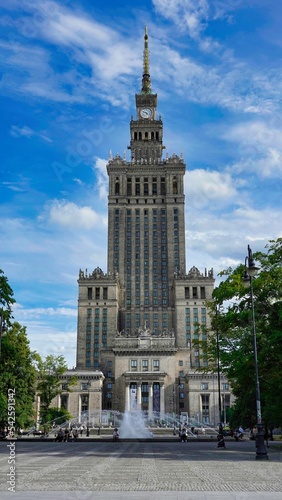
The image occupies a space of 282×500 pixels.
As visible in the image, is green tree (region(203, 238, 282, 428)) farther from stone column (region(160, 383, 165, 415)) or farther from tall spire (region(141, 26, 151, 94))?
tall spire (region(141, 26, 151, 94))

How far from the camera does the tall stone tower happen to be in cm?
13012

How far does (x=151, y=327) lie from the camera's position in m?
147

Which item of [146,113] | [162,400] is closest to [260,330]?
[162,400]

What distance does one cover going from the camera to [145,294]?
15125 cm

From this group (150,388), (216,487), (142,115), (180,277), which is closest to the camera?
(216,487)

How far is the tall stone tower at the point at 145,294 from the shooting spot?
427ft

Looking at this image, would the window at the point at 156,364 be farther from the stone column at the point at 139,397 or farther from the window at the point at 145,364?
the stone column at the point at 139,397

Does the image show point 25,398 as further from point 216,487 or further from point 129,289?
point 129,289

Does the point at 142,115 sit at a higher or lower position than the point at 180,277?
higher

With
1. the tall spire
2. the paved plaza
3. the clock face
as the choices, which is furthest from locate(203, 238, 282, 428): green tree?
the tall spire

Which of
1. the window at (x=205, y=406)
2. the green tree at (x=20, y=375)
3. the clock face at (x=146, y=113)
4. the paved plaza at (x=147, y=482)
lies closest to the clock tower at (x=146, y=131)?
the clock face at (x=146, y=113)

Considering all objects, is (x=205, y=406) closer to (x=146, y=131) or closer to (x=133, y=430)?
(x=133, y=430)

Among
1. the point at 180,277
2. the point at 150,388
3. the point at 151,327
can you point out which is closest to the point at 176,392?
the point at 150,388

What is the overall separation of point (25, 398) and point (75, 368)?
248 ft
